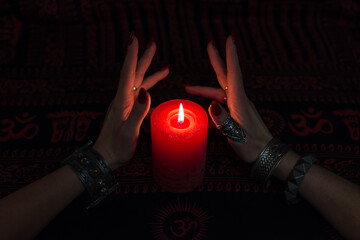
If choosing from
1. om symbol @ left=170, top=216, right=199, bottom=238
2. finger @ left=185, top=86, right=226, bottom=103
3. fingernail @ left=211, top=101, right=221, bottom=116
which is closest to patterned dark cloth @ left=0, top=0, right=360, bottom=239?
om symbol @ left=170, top=216, right=199, bottom=238

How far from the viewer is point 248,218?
899 mm

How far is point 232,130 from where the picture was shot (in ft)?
2.99

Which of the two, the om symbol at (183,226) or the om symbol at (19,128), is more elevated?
the om symbol at (19,128)

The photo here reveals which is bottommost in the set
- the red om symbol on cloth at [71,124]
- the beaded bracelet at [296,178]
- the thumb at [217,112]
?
the beaded bracelet at [296,178]

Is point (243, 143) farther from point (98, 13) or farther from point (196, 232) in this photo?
point (98, 13)

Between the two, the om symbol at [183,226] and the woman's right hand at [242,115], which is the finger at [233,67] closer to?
the woman's right hand at [242,115]

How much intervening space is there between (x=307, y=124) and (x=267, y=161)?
29cm

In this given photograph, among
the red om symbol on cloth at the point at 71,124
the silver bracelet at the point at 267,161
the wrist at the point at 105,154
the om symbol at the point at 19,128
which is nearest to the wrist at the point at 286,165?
the silver bracelet at the point at 267,161

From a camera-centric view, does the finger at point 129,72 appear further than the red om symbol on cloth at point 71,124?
No

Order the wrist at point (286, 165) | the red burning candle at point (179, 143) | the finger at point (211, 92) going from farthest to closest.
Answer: the finger at point (211, 92), the wrist at point (286, 165), the red burning candle at point (179, 143)

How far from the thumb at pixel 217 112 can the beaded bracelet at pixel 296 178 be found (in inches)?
8.7

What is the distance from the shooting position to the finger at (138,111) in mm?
852

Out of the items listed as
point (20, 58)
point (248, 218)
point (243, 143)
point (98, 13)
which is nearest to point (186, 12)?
point (98, 13)

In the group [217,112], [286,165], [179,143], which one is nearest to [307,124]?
[286,165]
